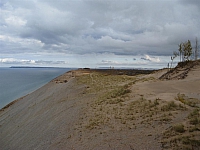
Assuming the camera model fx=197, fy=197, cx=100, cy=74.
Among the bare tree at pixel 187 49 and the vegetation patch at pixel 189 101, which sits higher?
the bare tree at pixel 187 49

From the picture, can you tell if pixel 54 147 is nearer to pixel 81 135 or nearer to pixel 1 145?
pixel 81 135

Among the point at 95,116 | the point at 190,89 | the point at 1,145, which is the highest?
the point at 190,89

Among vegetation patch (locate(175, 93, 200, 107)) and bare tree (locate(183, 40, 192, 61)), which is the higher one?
bare tree (locate(183, 40, 192, 61))

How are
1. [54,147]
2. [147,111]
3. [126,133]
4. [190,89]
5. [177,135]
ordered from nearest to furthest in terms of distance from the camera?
[177,135], [126,133], [54,147], [147,111], [190,89]

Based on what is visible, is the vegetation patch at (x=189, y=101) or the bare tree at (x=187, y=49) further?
the bare tree at (x=187, y=49)

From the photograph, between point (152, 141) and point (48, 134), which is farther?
point (48, 134)

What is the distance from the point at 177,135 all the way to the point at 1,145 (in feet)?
47.2

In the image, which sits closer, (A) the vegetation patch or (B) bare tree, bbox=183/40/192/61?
(A) the vegetation patch

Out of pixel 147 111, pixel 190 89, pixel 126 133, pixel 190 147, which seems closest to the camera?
pixel 190 147

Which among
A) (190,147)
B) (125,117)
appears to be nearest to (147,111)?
→ (125,117)

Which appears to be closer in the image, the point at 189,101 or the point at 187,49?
the point at 189,101

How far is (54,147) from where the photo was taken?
10.4 metres

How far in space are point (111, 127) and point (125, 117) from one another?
1.39m

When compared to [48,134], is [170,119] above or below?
above
